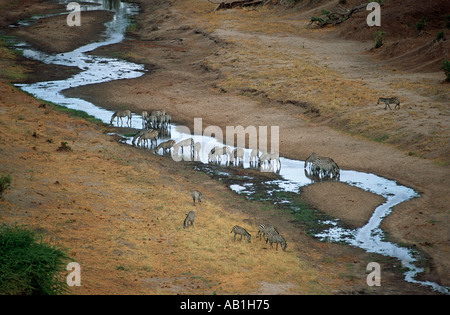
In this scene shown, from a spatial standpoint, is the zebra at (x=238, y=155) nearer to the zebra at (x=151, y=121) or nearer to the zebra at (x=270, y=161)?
the zebra at (x=270, y=161)

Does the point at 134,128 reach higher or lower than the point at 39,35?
lower

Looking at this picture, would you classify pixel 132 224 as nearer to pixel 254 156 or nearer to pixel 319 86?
pixel 254 156

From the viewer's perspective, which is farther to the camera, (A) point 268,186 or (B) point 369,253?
(A) point 268,186

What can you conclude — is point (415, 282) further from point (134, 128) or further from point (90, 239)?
point (134, 128)

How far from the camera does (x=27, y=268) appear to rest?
459 inches

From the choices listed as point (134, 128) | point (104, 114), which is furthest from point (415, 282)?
point (104, 114)

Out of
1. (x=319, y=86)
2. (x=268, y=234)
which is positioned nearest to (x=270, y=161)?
(x=268, y=234)

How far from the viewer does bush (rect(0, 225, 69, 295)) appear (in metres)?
11.5

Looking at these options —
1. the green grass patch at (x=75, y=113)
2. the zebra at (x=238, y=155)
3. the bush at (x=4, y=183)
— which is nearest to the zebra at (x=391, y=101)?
the zebra at (x=238, y=155)

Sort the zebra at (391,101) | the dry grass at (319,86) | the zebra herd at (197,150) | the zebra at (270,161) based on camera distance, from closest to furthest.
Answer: the zebra at (270,161) < the zebra herd at (197,150) < the dry grass at (319,86) < the zebra at (391,101)

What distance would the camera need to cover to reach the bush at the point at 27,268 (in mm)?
11500

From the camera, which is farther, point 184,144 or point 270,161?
point 184,144

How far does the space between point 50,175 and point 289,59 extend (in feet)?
95.2
